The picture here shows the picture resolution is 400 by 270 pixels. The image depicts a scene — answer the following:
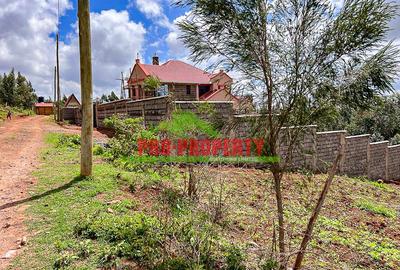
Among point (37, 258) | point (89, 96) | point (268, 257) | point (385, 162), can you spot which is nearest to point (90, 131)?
point (89, 96)

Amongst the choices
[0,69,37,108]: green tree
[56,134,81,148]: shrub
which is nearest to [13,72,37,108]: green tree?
[0,69,37,108]: green tree

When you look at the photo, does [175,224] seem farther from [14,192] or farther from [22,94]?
[22,94]

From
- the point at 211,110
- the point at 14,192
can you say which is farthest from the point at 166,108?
the point at 14,192

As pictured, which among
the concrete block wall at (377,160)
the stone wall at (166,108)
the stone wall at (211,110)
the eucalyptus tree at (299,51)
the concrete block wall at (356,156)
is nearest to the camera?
the eucalyptus tree at (299,51)

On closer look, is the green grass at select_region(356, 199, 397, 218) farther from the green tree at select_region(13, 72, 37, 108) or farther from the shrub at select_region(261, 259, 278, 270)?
the green tree at select_region(13, 72, 37, 108)

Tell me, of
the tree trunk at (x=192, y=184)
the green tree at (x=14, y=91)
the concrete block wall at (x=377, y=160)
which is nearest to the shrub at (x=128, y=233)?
the tree trunk at (x=192, y=184)

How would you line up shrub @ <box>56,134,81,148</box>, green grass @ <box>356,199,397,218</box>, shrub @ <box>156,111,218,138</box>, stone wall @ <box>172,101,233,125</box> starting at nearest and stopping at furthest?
stone wall @ <box>172,101,233,125</box> < shrub @ <box>156,111,218,138</box> < green grass @ <box>356,199,397,218</box> < shrub @ <box>56,134,81,148</box>

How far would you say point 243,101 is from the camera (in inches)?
126

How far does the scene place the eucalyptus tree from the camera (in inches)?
107

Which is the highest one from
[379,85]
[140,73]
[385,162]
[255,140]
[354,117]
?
[140,73]

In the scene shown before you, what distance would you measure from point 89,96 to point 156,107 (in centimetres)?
318

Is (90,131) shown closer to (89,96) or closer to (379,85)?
(89,96)

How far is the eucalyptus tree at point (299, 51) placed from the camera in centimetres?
272

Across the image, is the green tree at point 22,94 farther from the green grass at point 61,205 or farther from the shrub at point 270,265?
the shrub at point 270,265
